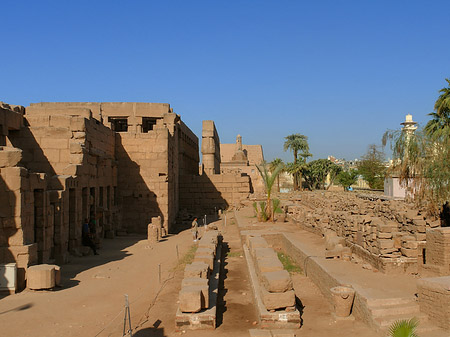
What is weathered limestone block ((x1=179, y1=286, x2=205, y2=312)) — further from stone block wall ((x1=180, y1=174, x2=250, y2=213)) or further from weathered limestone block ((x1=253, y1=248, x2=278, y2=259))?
stone block wall ((x1=180, y1=174, x2=250, y2=213))

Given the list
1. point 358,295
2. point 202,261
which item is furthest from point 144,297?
point 358,295

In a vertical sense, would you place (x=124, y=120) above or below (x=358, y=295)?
above

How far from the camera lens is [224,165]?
151 feet

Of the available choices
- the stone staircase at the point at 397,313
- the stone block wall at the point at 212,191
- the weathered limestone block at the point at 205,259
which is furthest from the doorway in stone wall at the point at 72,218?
the stone block wall at the point at 212,191

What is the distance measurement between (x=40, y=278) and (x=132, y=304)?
198 cm

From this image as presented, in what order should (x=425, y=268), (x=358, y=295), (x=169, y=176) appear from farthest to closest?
(x=169, y=176)
(x=425, y=268)
(x=358, y=295)

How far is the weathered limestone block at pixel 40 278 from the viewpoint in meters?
8.35

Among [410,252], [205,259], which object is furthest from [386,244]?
[205,259]

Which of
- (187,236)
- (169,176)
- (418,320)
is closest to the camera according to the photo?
(418,320)

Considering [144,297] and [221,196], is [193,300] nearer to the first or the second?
[144,297]

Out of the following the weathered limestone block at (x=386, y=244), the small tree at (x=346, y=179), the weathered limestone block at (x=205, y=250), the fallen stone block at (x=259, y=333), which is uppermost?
the small tree at (x=346, y=179)

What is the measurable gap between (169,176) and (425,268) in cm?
1214

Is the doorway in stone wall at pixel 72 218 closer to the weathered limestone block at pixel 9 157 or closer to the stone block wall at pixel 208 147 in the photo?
the weathered limestone block at pixel 9 157

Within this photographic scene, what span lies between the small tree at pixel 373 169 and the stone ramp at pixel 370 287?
35356mm
